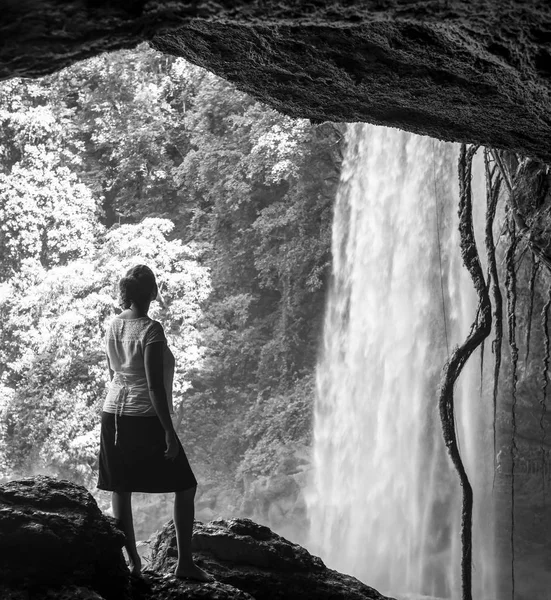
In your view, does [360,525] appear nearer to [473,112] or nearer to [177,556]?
[177,556]

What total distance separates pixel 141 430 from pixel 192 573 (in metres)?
0.58

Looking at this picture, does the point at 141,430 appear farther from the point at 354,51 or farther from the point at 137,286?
the point at 354,51

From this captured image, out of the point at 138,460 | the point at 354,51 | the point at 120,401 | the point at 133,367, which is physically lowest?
the point at 138,460

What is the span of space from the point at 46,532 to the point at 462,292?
29.6 feet

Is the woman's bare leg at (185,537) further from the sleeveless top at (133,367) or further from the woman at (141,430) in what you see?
the sleeveless top at (133,367)

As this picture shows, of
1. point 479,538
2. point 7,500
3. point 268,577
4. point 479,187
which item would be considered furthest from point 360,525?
point 7,500

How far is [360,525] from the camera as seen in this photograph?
12094mm

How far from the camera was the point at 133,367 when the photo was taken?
3098 mm

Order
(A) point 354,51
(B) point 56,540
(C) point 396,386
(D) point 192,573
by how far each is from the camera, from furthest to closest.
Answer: (C) point 396,386, (D) point 192,573, (B) point 56,540, (A) point 354,51

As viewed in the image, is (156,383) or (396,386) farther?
(396,386)

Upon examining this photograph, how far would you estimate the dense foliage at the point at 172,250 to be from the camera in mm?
12648

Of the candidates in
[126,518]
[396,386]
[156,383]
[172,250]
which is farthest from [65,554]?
[172,250]

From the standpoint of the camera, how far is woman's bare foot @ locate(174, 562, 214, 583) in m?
2.94

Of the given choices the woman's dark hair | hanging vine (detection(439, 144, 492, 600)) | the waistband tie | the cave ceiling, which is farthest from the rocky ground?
the cave ceiling
